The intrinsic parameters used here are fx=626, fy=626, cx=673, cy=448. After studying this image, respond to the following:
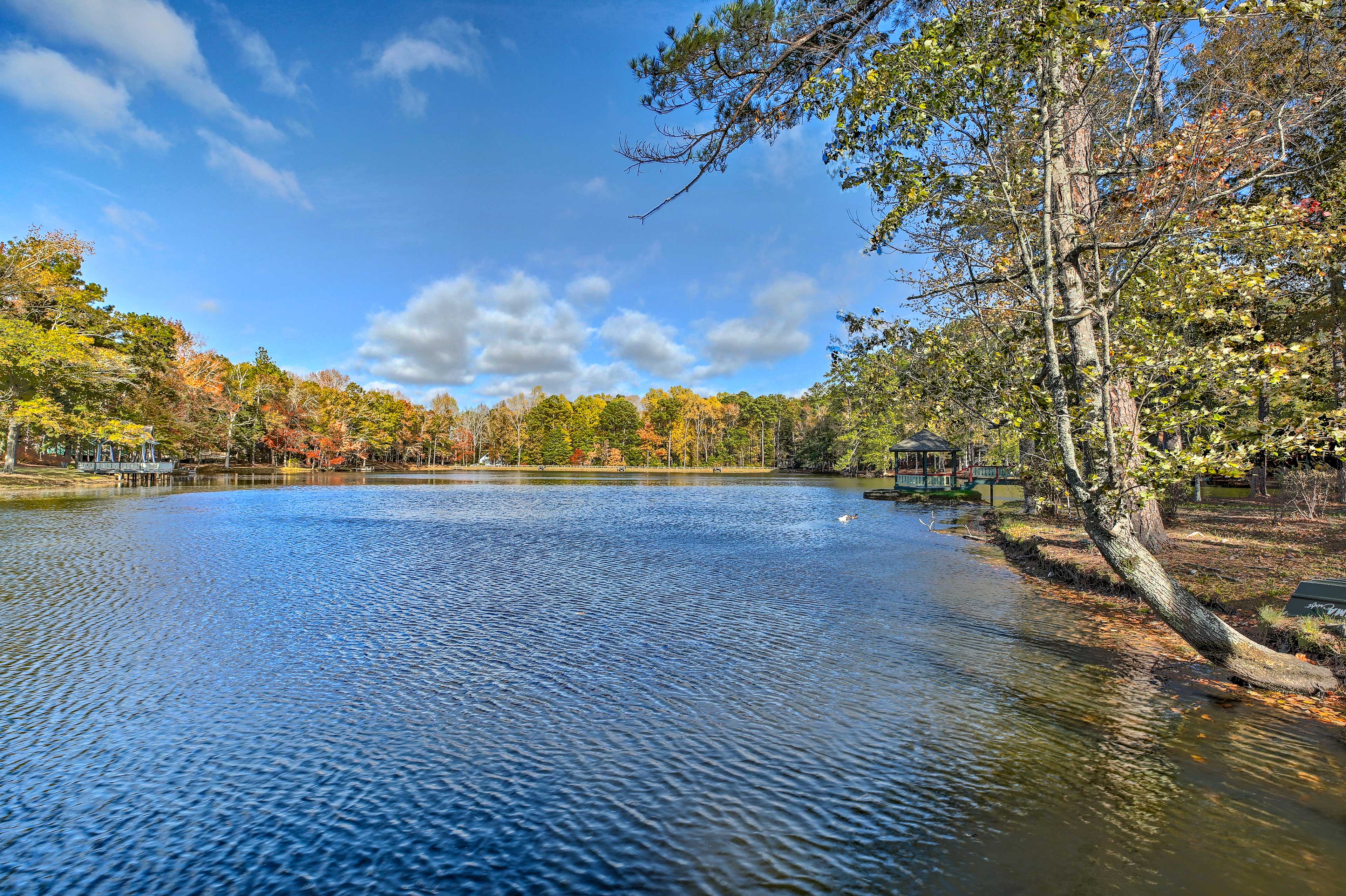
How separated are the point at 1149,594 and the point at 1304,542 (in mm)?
9250

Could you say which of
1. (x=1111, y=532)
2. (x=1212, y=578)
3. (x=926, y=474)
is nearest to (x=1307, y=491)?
(x=1212, y=578)

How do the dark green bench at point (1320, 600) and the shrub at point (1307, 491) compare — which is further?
the shrub at point (1307, 491)

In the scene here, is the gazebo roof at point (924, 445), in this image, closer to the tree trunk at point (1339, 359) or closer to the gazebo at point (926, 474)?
the gazebo at point (926, 474)

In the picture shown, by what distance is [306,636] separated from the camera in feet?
25.9

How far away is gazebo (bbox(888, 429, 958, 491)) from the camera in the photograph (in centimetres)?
3061

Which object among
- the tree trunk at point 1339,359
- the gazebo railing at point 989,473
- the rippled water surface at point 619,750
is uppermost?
the tree trunk at point 1339,359

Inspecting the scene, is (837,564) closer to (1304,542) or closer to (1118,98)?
(1304,542)

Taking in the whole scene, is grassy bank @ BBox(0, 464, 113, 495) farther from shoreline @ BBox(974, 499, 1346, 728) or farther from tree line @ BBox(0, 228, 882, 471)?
shoreline @ BBox(974, 499, 1346, 728)

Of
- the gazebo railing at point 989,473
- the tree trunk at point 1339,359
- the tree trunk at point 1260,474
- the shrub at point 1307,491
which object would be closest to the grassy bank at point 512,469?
the gazebo railing at point 989,473

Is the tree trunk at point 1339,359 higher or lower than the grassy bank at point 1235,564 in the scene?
higher

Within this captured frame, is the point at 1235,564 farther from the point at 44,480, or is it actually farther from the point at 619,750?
the point at 44,480

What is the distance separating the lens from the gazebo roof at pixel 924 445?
99.6 ft

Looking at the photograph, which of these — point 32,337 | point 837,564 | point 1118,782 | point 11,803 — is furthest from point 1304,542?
point 32,337

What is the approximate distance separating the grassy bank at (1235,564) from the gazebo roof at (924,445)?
498 inches
